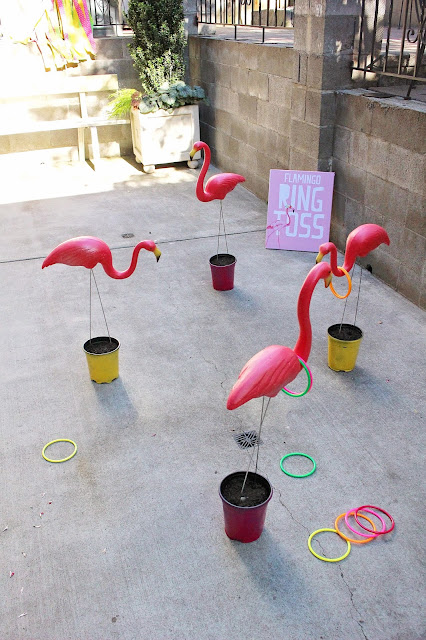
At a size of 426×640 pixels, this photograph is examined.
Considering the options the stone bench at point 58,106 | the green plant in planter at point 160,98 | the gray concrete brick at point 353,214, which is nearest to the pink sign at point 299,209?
the gray concrete brick at point 353,214

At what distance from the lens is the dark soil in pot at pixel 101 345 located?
466 cm

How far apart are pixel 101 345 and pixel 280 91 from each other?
4721mm

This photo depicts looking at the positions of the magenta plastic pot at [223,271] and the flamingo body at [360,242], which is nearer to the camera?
the flamingo body at [360,242]

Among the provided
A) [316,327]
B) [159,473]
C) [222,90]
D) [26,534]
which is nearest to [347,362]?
[316,327]

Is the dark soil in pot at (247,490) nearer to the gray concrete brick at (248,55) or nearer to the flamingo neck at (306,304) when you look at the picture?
the flamingo neck at (306,304)

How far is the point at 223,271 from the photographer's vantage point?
595 centimetres

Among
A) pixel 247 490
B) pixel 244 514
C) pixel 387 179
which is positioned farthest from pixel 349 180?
pixel 244 514

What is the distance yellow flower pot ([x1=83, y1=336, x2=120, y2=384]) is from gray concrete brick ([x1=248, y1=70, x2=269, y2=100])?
16.3ft

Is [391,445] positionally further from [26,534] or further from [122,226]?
[122,226]

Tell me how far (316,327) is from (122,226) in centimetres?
360

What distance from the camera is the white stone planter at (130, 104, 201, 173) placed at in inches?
382

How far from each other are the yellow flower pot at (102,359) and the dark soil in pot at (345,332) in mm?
1727

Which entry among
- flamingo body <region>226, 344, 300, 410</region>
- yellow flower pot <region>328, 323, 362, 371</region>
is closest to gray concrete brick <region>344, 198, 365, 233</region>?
yellow flower pot <region>328, 323, 362, 371</region>

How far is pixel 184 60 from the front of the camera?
425 inches
